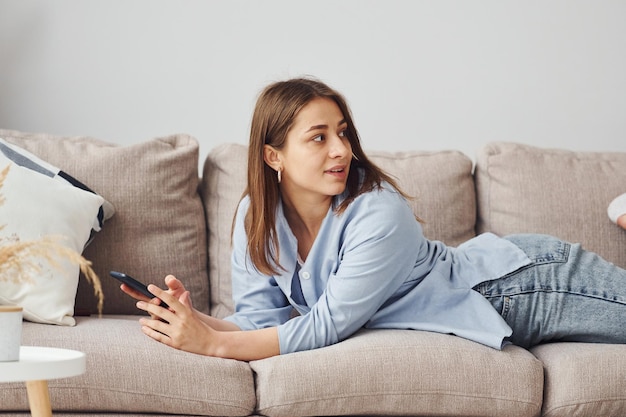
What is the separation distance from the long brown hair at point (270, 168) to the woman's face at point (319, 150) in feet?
0.07

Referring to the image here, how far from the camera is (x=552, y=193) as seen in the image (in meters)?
2.46

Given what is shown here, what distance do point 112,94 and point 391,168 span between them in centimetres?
103

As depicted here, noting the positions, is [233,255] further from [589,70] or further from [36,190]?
[589,70]

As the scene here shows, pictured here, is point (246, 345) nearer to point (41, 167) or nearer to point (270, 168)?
point (270, 168)

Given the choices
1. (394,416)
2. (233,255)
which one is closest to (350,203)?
(233,255)

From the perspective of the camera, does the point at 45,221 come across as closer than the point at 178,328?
No

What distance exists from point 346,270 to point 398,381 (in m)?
0.28

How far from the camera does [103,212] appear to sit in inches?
88.5

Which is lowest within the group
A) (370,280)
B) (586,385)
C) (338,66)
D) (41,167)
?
(586,385)

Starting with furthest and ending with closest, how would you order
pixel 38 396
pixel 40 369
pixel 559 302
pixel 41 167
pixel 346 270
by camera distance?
pixel 41 167 → pixel 559 302 → pixel 346 270 → pixel 38 396 → pixel 40 369

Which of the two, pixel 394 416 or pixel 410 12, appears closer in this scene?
pixel 394 416

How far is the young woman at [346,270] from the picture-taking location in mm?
1881

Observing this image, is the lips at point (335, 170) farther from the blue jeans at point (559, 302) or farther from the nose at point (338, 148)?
the blue jeans at point (559, 302)

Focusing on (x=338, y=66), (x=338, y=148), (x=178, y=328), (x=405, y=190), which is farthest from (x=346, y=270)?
(x=338, y=66)
